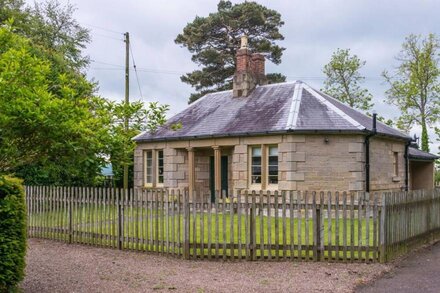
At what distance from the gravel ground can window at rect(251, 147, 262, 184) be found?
29.4 ft

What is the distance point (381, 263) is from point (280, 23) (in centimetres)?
→ 3578

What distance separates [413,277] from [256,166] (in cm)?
1055

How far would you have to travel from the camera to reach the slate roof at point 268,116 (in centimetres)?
1691

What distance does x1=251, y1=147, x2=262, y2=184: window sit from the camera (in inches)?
715

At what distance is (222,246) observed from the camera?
30.5 feet

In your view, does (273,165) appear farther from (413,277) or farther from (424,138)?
(424,138)

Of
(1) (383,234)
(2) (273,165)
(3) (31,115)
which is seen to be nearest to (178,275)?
(3) (31,115)

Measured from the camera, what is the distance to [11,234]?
6180 millimetres

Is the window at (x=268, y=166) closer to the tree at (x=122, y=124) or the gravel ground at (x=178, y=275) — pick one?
the tree at (x=122, y=124)

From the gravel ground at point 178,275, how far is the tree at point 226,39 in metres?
32.3

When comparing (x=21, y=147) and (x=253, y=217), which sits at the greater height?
(x=21, y=147)

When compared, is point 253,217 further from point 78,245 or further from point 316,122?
point 316,122

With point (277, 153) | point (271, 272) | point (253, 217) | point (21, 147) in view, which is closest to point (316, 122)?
point (277, 153)

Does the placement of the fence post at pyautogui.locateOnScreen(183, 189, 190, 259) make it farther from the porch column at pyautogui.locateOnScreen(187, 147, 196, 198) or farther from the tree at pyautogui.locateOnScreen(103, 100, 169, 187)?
the porch column at pyautogui.locateOnScreen(187, 147, 196, 198)
